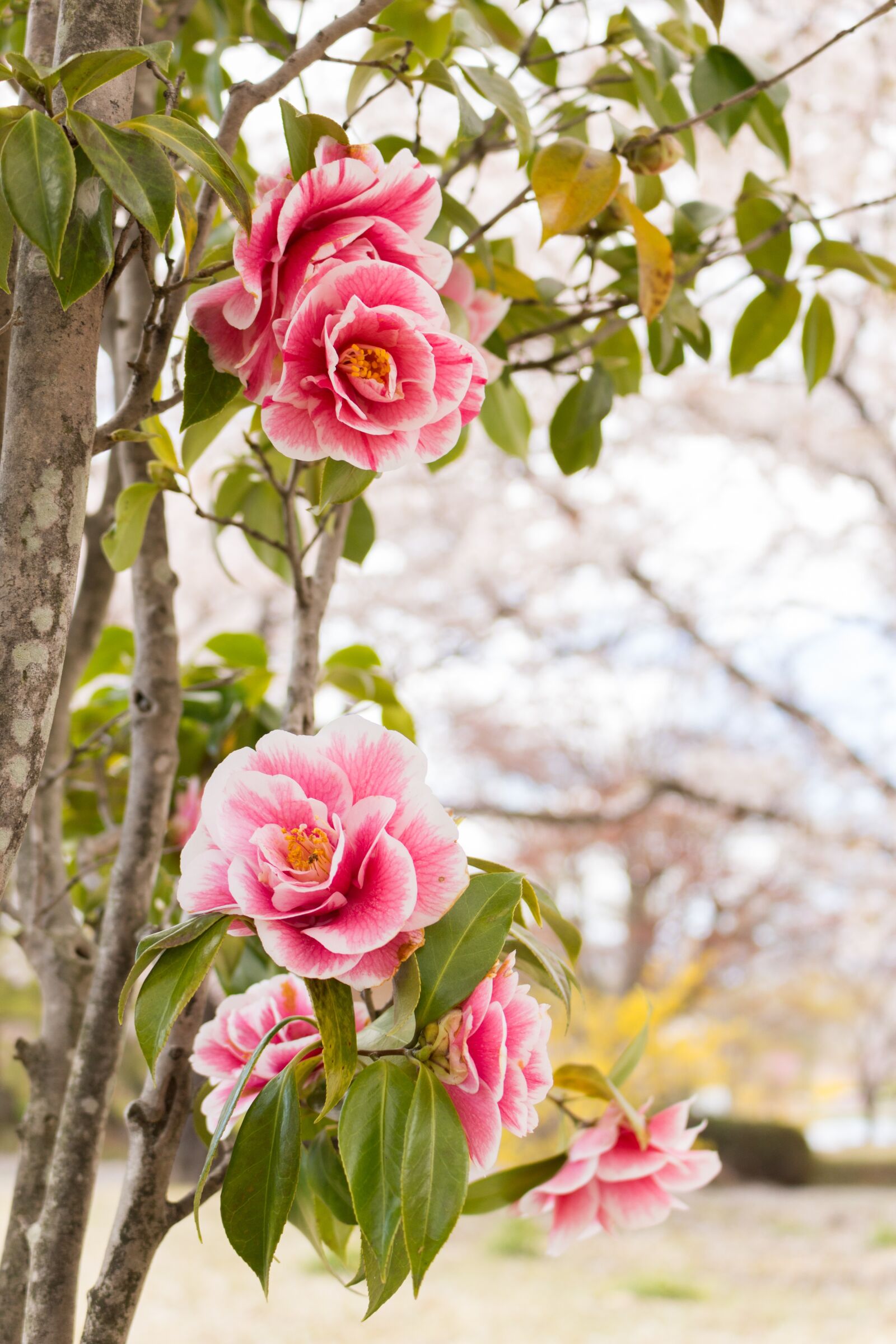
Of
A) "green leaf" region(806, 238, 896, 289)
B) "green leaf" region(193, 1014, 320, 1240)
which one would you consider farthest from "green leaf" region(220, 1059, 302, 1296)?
"green leaf" region(806, 238, 896, 289)

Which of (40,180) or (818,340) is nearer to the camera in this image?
(40,180)

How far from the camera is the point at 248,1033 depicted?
388 mm

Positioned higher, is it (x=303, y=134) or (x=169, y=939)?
(x=303, y=134)

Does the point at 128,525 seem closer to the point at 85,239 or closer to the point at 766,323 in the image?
the point at 85,239

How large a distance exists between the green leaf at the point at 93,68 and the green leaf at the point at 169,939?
0.25 metres

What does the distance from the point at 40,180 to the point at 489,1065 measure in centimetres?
30

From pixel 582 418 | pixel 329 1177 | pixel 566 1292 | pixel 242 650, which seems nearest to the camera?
pixel 329 1177

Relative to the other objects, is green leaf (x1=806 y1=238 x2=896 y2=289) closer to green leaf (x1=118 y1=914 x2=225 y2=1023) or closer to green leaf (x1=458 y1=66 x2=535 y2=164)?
green leaf (x1=458 y1=66 x2=535 y2=164)

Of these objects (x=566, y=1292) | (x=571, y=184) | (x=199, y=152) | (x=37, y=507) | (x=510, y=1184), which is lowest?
(x=566, y=1292)

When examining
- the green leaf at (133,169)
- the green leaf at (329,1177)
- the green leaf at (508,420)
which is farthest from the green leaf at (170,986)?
the green leaf at (508,420)

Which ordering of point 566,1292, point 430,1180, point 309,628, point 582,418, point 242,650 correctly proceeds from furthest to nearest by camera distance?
1. point 566,1292
2. point 242,650
3. point 582,418
4. point 309,628
5. point 430,1180

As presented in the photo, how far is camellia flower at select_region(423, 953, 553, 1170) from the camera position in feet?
1.05

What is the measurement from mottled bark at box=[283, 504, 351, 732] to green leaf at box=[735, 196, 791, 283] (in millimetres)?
320

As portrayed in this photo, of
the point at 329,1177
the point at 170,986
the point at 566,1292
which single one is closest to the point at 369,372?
the point at 170,986
